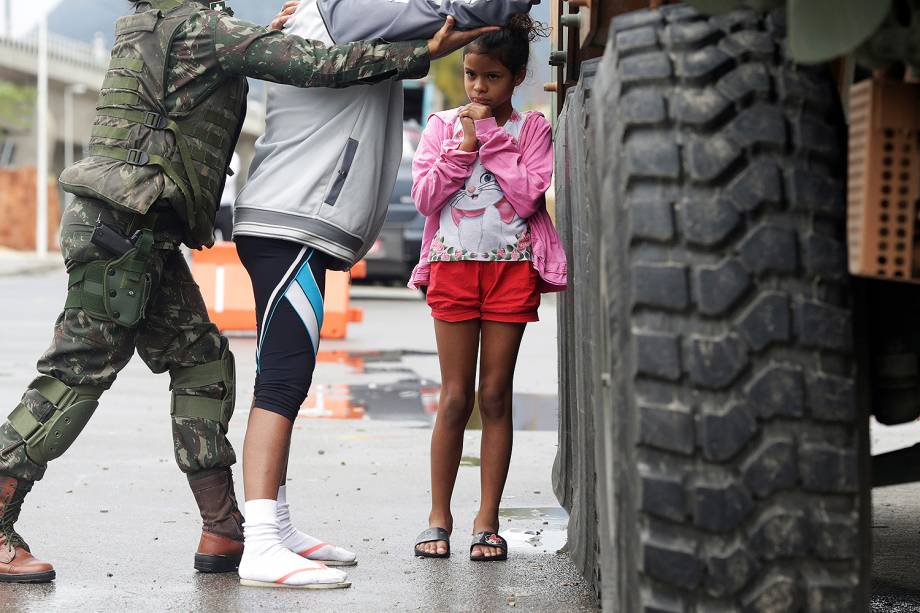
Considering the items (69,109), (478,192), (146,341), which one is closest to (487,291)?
(478,192)

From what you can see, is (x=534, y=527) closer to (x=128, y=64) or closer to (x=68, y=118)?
(x=128, y=64)

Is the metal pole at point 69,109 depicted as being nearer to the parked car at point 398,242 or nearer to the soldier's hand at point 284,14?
the parked car at point 398,242

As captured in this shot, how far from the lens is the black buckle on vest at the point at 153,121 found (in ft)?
13.3

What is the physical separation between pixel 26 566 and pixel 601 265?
7.53ft

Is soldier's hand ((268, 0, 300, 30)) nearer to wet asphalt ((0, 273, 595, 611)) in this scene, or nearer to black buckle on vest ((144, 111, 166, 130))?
black buckle on vest ((144, 111, 166, 130))

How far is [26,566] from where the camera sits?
4.11 metres

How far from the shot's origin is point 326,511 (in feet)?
17.5

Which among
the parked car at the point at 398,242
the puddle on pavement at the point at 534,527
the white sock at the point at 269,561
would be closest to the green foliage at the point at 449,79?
the parked car at the point at 398,242

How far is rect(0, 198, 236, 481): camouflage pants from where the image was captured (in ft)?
13.4

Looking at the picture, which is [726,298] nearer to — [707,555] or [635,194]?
[635,194]

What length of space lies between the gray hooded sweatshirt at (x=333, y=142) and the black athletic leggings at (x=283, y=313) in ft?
0.19

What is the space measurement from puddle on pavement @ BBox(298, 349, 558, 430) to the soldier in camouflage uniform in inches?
147

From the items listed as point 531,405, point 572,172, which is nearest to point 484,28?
point 572,172

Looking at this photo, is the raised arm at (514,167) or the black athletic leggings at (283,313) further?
the raised arm at (514,167)
